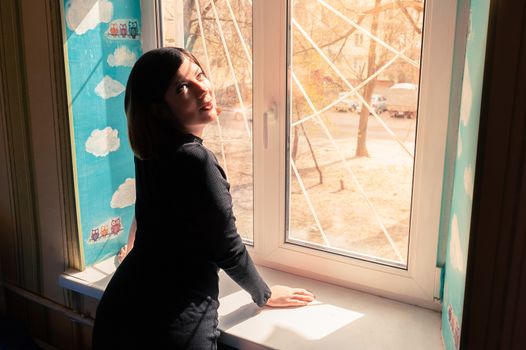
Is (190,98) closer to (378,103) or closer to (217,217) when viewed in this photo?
(217,217)

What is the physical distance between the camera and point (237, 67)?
4.86 ft

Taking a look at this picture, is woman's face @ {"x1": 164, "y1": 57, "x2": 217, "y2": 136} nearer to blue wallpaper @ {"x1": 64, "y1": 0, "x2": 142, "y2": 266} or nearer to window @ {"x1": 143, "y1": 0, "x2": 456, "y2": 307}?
window @ {"x1": 143, "y1": 0, "x2": 456, "y2": 307}

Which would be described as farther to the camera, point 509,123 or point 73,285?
point 73,285

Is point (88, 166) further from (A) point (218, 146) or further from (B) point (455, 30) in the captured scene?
(B) point (455, 30)

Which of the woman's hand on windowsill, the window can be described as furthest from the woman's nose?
the woman's hand on windowsill

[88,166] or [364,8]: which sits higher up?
[364,8]

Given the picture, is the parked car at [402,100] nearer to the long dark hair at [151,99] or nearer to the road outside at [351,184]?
the road outside at [351,184]

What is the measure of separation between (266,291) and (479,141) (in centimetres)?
68

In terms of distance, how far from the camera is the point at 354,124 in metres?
1.33

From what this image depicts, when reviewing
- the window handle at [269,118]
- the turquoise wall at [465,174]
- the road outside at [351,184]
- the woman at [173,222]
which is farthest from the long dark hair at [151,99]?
the turquoise wall at [465,174]

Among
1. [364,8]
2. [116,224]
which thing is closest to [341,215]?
[364,8]

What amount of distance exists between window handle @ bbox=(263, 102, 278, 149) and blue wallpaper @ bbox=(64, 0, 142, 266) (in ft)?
1.70

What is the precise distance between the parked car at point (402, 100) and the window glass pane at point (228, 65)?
42cm

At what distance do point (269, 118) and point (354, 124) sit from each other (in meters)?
0.25
